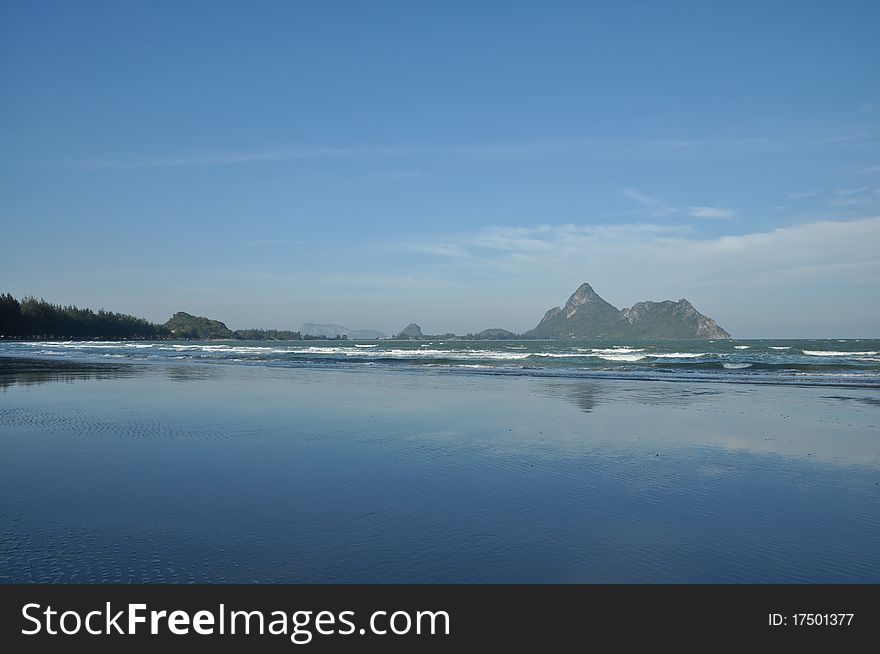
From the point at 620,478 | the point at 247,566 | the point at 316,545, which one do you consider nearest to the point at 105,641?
the point at 247,566

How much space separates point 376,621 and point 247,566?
1135mm

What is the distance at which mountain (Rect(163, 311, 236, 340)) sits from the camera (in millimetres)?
159875

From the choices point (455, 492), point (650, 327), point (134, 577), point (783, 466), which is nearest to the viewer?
point (134, 577)

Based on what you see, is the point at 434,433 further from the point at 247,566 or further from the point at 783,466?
the point at 247,566

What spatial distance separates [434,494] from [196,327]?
584 feet

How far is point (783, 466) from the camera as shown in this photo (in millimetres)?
8070

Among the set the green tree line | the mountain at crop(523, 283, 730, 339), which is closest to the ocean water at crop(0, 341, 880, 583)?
the green tree line

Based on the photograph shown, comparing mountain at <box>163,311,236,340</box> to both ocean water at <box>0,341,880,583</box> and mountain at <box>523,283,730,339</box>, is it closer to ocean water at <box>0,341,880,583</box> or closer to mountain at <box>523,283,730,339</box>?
mountain at <box>523,283,730,339</box>

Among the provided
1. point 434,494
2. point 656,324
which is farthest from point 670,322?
point 434,494

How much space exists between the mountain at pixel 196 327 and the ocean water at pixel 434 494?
157 metres

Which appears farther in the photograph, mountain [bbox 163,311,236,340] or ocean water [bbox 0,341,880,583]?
mountain [bbox 163,311,236,340]

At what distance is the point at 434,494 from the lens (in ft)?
21.1

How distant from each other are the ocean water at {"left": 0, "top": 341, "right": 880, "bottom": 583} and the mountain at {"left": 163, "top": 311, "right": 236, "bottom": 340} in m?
157

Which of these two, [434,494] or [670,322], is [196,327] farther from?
[434,494]
